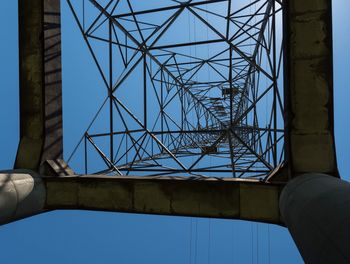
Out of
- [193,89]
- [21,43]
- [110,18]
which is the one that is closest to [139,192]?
[21,43]

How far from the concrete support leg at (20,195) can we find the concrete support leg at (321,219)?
5639mm

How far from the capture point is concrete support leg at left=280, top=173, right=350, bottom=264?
2.45 meters

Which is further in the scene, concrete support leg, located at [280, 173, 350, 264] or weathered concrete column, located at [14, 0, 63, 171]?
weathered concrete column, located at [14, 0, 63, 171]

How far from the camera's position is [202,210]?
640 cm

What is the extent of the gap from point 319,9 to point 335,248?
4.94 meters

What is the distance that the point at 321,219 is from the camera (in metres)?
3.02

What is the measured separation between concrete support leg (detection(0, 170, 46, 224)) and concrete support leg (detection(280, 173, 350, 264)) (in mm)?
5639

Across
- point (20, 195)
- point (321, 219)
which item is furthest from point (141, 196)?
point (321, 219)

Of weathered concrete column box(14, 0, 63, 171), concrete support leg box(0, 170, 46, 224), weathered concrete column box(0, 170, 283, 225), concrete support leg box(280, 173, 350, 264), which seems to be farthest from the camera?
weathered concrete column box(14, 0, 63, 171)

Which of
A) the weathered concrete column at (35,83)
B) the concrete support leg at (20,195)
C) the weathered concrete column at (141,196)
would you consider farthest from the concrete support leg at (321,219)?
the weathered concrete column at (35,83)

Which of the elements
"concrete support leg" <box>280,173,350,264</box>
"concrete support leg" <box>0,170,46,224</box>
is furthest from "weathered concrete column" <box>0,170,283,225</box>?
"concrete support leg" <box>280,173,350,264</box>

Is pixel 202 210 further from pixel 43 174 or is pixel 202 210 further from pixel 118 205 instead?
pixel 43 174

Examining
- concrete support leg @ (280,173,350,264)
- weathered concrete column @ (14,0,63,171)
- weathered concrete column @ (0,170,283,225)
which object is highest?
weathered concrete column @ (14,0,63,171)

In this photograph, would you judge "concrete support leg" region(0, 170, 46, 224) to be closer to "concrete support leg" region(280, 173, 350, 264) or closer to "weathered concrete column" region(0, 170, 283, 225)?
"weathered concrete column" region(0, 170, 283, 225)
